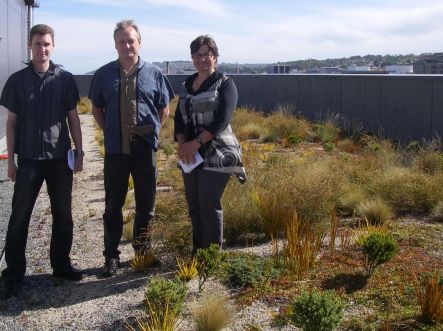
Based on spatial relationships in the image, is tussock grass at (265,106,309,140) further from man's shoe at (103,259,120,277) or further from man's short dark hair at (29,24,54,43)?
man's short dark hair at (29,24,54,43)

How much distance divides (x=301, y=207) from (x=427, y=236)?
130 centimetres

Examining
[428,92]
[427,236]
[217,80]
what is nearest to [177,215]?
[217,80]

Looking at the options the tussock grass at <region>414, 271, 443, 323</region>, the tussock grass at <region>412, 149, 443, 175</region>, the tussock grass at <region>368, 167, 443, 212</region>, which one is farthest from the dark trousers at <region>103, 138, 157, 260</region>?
the tussock grass at <region>412, 149, 443, 175</region>

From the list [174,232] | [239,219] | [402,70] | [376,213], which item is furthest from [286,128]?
[402,70]

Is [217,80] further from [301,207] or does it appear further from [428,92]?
[428,92]

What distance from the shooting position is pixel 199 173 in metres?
5.13

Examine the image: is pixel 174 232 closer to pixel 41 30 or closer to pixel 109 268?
pixel 109 268

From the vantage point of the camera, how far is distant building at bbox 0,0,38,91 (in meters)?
10.8

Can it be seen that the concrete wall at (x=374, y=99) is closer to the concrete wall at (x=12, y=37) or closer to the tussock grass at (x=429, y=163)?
the tussock grass at (x=429, y=163)

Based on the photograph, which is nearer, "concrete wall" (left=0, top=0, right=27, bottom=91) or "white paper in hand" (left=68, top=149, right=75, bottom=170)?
"white paper in hand" (left=68, top=149, right=75, bottom=170)

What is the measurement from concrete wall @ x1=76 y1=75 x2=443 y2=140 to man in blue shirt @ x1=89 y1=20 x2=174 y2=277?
919 centimetres

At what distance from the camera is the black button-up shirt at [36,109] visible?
4.93 meters

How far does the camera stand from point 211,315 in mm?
4246

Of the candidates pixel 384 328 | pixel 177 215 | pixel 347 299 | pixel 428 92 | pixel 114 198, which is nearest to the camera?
pixel 384 328
